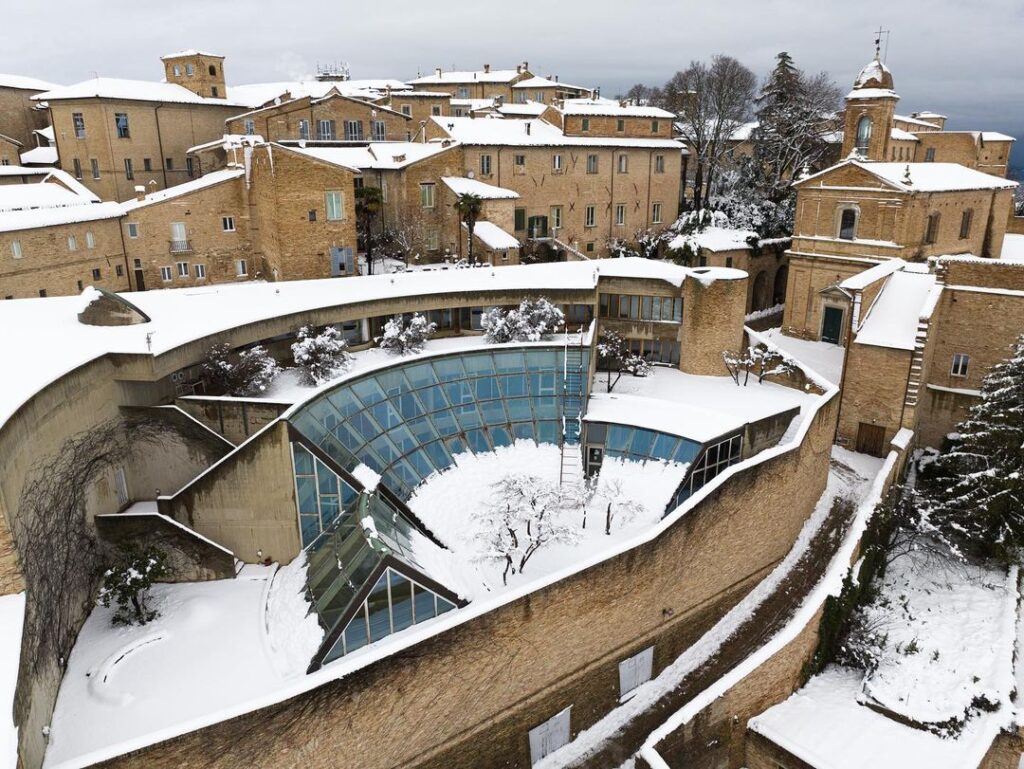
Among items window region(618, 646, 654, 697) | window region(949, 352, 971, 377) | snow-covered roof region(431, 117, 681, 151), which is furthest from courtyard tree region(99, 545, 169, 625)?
snow-covered roof region(431, 117, 681, 151)

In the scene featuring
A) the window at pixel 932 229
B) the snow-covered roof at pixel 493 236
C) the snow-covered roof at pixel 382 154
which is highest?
the snow-covered roof at pixel 382 154

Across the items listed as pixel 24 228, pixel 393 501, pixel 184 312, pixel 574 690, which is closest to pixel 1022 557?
pixel 574 690

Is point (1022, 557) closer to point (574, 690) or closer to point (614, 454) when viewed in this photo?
point (614, 454)

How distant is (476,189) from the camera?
39.4m

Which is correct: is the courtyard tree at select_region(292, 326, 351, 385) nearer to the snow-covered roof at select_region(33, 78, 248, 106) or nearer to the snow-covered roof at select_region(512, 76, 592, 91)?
the snow-covered roof at select_region(33, 78, 248, 106)

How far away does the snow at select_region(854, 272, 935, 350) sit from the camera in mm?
27188

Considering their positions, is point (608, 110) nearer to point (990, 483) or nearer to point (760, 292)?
point (760, 292)

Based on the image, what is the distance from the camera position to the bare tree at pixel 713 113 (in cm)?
5181

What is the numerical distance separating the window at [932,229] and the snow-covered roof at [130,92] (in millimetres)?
40298

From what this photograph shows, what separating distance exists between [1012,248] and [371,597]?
3997cm

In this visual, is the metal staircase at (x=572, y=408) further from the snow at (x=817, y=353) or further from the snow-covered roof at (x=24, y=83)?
the snow-covered roof at (x=24, y=83)

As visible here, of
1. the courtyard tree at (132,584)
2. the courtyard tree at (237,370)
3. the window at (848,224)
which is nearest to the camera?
the courtyard tree at (132,584)

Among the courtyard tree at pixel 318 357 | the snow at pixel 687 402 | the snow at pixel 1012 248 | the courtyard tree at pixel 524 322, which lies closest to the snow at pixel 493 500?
the snow at pixel 687 402

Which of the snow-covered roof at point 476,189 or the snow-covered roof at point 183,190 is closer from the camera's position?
the snow-covered roof at point 183,190
